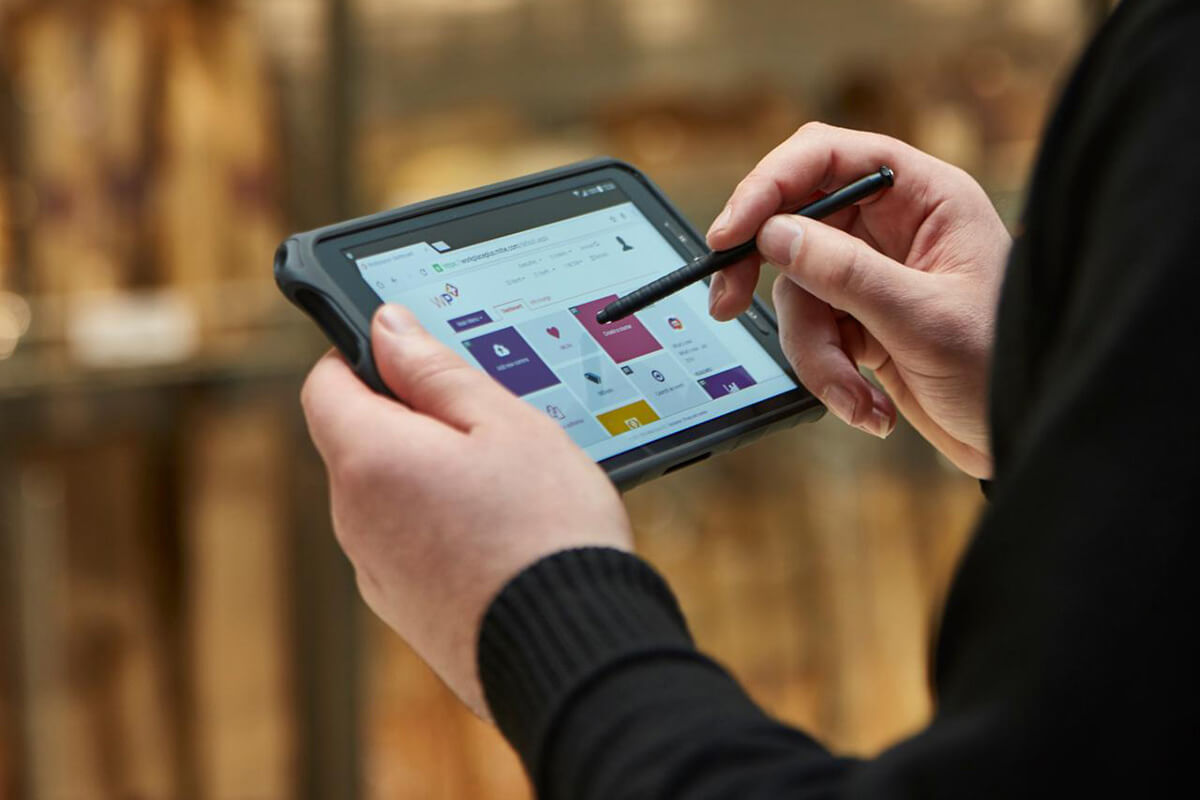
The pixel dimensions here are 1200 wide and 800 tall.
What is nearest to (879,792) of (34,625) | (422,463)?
(422,463)

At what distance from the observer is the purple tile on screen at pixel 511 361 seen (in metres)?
0.69

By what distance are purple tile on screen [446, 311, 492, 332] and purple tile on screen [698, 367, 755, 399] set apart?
0.43ft

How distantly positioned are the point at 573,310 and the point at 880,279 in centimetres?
17

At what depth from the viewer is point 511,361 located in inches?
27.7

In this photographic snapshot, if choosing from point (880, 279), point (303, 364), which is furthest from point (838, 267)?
point (303, 364)

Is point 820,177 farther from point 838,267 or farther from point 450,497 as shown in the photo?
point 450,497

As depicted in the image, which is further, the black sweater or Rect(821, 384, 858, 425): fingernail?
Rect(821, 384, 858, 425): fingernail

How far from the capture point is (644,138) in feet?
5.84

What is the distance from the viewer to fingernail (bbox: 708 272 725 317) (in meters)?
0.77

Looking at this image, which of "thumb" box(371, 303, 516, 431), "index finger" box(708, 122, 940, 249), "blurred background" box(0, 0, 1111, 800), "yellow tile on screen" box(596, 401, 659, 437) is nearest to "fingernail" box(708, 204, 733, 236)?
"index finger" box(708, 122, 940, 249)

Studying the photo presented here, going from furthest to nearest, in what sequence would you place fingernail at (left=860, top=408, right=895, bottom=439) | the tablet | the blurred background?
the blurred background, fingernail at (left=860, top=408, right=895, bottom=439), the tablet

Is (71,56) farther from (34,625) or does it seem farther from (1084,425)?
(1084,425)

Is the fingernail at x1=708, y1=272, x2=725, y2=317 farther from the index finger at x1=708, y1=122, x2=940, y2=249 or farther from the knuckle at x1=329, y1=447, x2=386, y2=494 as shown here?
the knuckle at x1=329, y1=447, x2=386, y2=494

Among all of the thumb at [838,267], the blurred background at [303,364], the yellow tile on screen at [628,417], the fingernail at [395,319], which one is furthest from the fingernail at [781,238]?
the blurred background at [303,364]
